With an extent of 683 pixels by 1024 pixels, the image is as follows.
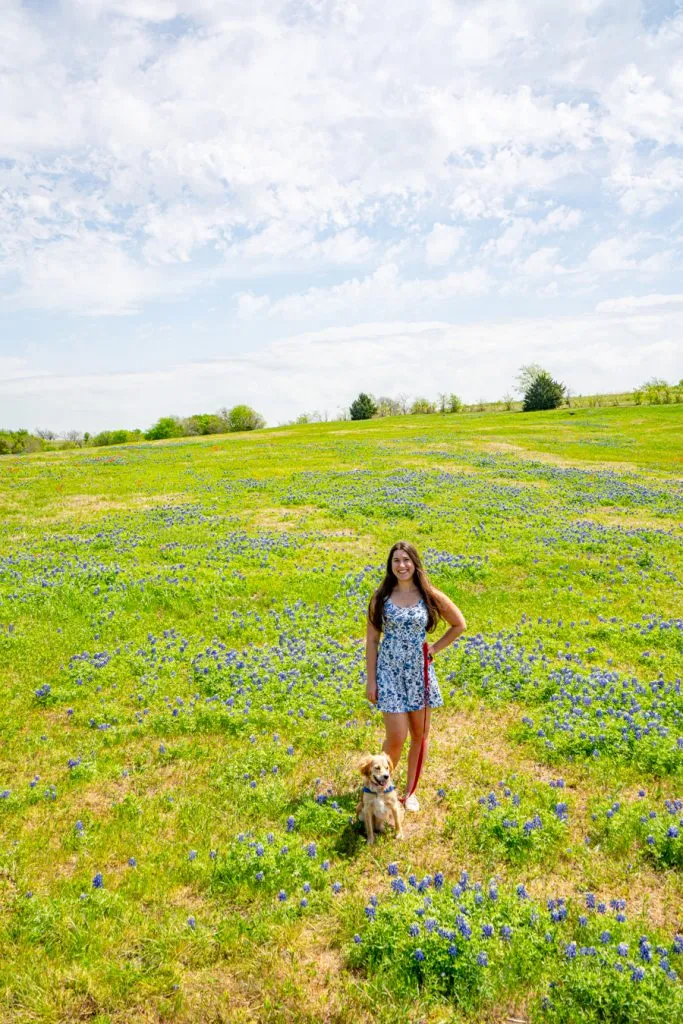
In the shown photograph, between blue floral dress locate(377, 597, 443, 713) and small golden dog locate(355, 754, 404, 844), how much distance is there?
702 millimetres

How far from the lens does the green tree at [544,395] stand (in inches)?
3639

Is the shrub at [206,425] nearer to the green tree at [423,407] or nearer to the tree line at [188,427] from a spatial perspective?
the tree line at [188,427]

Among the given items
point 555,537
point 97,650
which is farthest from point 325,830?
point 555,537

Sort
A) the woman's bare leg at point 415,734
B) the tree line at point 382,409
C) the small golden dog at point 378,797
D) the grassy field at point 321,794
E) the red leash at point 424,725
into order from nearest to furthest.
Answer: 1. the grassy field at point 321,794
2. the small golden dog at point 378,797
3. the red leash at point 424,725
4. the woman's bare leg at point 415,734
5. the tree line at point 382,409

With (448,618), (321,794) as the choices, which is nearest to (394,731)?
(321,794)

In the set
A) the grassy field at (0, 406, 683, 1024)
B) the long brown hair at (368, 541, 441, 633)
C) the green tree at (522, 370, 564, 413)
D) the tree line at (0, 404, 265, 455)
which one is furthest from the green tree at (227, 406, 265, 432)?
the long brown hair at (368, 541, 441, 633)

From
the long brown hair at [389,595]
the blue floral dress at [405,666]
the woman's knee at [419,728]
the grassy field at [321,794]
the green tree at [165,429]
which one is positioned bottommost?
the grassy field at [321,794]

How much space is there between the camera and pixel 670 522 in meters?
20.4

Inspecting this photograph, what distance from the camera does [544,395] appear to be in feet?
303

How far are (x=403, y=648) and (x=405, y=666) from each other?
0.21 meters

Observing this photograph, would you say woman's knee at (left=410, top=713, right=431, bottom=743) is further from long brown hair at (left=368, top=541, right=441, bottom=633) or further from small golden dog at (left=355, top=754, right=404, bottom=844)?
long brown hair at (left=368, top=541, right=441, bottom=633)

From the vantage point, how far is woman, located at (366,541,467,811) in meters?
6.56

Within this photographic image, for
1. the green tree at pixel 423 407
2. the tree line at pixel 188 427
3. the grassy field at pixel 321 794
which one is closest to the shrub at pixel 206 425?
the tree line at pixel 188 427

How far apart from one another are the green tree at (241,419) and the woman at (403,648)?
100m
